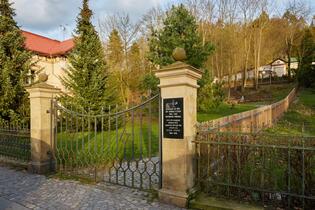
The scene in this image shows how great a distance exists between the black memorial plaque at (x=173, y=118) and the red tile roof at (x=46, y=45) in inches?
884

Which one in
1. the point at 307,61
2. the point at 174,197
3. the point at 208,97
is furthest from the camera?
the point at 307,61

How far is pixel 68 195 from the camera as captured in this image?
5262 mm

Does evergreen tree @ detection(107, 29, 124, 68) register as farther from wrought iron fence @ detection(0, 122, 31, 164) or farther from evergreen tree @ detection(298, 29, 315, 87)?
evergreen tree @ detection(298, 29, 315, 87)

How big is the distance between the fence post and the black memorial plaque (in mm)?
3686

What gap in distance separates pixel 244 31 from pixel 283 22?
33.1 feet

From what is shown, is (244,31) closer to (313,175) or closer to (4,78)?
(4,78)

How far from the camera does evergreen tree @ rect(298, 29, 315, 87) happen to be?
40.3 m

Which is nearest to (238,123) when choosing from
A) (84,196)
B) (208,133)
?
(208,133)

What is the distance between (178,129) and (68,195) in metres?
2.52

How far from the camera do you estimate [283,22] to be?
1735 inches

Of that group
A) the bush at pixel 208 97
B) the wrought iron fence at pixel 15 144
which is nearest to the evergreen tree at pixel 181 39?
the bush at pixel 208 97

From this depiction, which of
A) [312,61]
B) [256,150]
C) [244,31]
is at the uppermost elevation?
[244,31]

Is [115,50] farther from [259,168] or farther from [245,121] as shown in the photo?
[259,168]

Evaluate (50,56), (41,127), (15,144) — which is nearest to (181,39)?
(41,127)
